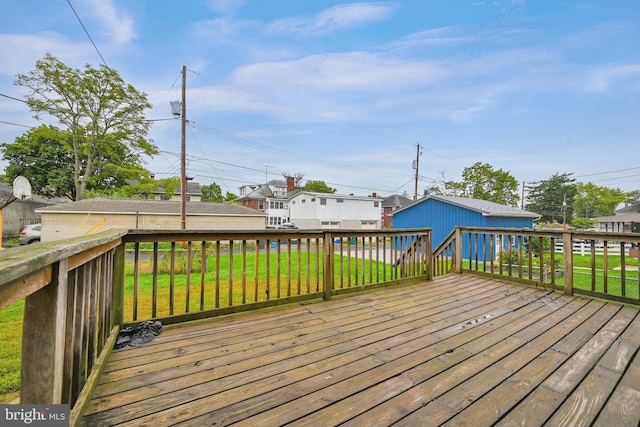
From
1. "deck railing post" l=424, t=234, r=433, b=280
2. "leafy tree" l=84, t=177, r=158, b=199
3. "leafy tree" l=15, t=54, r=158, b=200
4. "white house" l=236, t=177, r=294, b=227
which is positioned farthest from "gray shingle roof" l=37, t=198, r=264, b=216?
"deck railing post" l=424, t=234, r=433, b=280

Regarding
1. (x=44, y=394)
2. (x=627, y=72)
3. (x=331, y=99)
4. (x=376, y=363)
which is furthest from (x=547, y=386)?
(x=331, y=99)

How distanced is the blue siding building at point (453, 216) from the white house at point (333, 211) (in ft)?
36.5

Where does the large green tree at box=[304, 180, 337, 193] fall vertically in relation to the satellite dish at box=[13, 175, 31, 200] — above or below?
above

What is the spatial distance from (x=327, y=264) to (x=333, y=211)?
24.0 metres

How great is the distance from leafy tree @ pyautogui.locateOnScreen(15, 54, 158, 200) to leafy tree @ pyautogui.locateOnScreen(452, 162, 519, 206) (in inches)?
1228

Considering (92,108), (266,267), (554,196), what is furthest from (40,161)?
(554,196)

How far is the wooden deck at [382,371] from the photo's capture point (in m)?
1.33

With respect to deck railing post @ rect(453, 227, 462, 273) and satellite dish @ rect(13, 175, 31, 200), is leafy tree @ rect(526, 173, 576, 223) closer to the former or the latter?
deck railing post @ rect(453, 227, 462, 273)

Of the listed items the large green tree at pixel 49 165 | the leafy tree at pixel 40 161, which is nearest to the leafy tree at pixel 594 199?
the large green tree at pixel 49 165

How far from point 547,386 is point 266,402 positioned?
65.2 inches

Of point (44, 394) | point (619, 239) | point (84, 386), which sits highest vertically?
Answer: point (619, 239)

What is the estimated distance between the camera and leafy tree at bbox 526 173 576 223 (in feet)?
136

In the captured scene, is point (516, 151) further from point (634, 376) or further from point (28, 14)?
point (28, 14)

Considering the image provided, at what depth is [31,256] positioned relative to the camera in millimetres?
673
